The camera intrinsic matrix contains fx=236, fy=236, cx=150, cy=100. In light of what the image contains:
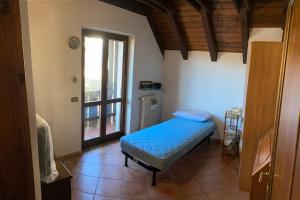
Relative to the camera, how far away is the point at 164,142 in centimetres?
350

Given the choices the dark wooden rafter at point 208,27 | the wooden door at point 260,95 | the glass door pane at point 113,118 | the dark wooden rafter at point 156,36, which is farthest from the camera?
the dark wooden rafter at point 156,36

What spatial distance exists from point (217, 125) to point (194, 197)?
2373mm

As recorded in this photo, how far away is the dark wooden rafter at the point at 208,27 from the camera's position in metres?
3.74

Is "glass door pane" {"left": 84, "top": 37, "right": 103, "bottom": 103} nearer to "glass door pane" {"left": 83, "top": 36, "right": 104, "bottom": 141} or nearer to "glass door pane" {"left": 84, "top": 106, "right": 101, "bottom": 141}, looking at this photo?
"glass door pane" {"left": 83, "top": 36, "right": 104, "bottom": 141}

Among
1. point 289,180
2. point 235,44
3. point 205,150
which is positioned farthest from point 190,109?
point 289,180

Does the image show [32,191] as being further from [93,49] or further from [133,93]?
[133,93]

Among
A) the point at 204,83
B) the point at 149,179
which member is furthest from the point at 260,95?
the point at 204,83

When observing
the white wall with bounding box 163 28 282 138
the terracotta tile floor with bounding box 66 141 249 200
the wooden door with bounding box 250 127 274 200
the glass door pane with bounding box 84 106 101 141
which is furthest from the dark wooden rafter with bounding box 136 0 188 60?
the wooden door with bounding box 250 127 274 200

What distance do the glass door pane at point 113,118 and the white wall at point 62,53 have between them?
2.78 ft

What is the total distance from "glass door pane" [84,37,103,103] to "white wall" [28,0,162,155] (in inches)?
11.8

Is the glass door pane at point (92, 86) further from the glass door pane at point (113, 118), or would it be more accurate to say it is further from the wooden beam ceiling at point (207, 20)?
the wooden beam ceiling at point (207, 20)

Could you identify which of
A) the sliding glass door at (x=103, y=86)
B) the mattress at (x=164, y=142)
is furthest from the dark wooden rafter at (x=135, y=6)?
the mattress at (x=164, y=142)

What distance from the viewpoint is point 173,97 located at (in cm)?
553

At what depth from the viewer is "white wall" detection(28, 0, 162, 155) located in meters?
3.14
